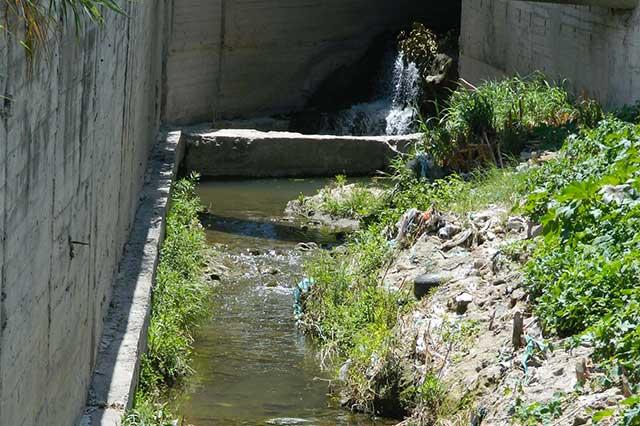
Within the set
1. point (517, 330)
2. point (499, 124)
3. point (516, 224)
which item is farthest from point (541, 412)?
Answer: point (499, 124)

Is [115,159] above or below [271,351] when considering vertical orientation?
above

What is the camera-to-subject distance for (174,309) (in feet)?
32.8

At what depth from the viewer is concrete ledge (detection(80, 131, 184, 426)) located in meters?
7.04

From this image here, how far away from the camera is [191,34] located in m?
19.8

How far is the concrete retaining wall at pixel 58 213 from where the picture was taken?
4602mm

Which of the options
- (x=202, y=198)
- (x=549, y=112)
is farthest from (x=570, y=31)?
(x=202, y=198)

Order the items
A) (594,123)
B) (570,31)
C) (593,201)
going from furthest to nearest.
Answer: (570,31) < (594,123) < (593,201)

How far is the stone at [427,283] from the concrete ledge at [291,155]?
7.00m

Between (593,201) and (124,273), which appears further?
(124,273)

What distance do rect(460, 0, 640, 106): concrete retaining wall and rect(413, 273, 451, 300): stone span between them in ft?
14.1

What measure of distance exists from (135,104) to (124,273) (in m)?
2.13

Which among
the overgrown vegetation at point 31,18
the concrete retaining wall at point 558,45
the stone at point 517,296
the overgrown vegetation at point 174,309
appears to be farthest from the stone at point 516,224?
the overgrown vegetation at point 31,18

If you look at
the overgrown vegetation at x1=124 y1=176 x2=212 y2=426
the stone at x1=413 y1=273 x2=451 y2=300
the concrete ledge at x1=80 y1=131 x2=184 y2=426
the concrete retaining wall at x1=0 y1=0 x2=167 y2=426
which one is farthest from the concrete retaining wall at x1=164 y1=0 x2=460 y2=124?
the concrete retaining wall at x1=0 y1=0 x2=167 y2=426

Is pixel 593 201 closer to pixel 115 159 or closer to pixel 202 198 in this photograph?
pixel 115 159
